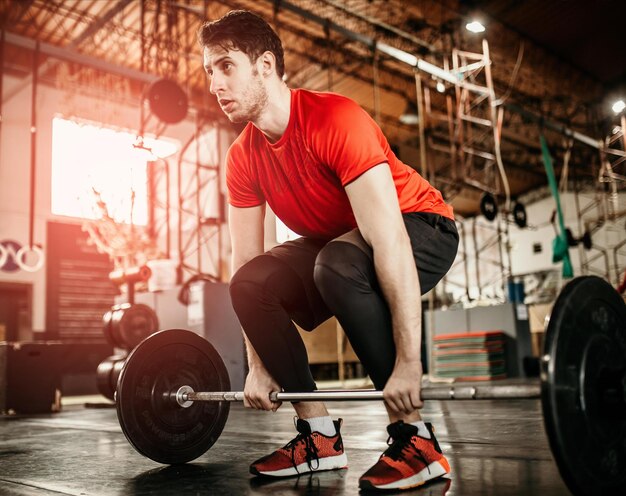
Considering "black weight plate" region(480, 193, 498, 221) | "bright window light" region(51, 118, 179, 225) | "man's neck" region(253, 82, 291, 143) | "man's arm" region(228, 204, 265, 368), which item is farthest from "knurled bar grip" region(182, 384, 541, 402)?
"bright window light" region(51, 118, 179, 225)

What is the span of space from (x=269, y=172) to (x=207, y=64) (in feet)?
0.92

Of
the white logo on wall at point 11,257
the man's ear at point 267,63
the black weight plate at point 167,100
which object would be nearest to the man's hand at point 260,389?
the man's ear at point 267,63

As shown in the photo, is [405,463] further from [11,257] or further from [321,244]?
[11,257]

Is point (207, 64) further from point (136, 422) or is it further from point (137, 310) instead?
point (137, 310)

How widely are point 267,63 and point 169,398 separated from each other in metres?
0.92

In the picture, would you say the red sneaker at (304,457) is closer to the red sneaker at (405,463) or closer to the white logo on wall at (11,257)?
the red sneaker at (405,463)

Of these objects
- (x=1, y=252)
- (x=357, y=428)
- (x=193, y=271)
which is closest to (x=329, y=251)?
(x=357, y=428)

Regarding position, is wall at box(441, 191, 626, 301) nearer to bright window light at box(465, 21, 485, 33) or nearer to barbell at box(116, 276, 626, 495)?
bright window light at box(465, 21, 485, 33)

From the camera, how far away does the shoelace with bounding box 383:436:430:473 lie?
1194mm

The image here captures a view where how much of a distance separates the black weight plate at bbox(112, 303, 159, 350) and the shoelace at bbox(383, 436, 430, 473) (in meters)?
3.46

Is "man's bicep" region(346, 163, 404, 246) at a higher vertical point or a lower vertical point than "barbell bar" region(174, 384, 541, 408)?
higher

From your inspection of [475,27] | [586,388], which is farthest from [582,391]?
[475,27]

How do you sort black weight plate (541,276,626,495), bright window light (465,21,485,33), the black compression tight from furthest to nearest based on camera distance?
bright window light (465,21,485,33), the black compression tight, black weight plate (541,276,626,495)

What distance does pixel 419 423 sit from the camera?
4.15 ft
